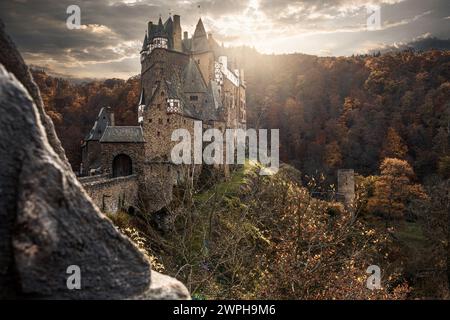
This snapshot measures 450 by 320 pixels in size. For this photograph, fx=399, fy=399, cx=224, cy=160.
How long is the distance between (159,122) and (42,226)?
78.7 feet

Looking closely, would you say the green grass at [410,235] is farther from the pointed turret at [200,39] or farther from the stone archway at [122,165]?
the pointed turret at [200,39]

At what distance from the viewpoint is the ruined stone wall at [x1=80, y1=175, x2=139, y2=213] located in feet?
56.3

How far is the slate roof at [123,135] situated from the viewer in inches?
928

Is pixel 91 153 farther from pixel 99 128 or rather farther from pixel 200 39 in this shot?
pixel 200 39

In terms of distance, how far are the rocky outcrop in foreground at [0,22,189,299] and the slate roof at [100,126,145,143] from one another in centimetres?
2131

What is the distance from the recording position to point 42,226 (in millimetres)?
2525

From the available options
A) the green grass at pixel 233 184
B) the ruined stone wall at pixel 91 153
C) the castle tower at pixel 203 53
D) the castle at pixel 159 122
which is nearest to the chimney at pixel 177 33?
the castle at pixel 159 122

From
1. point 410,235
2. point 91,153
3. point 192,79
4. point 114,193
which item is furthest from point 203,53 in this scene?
point 410,235

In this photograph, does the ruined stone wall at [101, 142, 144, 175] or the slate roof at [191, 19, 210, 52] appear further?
the slate roof at [191, 19, 210, 52]

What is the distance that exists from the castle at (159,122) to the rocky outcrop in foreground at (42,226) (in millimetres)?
8688

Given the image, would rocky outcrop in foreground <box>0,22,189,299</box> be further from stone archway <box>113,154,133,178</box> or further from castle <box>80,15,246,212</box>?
stone archway <box>113,154,133,178</box>

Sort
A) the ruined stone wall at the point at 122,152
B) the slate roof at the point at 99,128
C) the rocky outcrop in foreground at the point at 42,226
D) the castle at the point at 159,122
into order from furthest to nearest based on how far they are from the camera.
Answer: the slate roof at the point at 99,128 → the ruined stone wall at the point at 122,152 → the castle at the point at 159,122 → the rocky outcrop in foreground at the point at 42,226

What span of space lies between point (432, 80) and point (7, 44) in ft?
206

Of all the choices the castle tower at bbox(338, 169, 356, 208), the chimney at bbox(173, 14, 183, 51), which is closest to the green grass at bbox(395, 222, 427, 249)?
the castle tower at bbox(338, 169, 356, 208)
